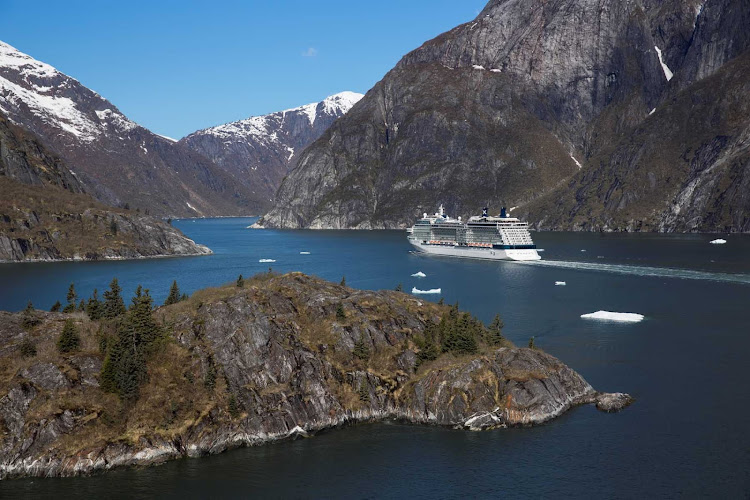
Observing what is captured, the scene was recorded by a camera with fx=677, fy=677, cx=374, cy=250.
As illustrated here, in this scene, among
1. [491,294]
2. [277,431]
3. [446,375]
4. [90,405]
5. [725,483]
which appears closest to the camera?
[725,483]

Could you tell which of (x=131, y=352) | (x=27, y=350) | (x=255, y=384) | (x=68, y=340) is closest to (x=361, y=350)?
(x=255, y=384)

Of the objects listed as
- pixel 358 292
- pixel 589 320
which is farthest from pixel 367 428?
pixel 589 320

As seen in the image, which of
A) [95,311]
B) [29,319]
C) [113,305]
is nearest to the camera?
[29,319]

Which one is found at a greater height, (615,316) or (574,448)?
(615,316)

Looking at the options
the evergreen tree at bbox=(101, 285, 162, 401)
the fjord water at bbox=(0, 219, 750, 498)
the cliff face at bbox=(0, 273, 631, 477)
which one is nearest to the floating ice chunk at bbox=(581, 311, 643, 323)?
the fjord water at bbox=(0, 219, 750, 498)

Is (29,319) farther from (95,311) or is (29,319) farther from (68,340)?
(95,311)

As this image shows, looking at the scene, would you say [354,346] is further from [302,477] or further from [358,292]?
[302,477]
